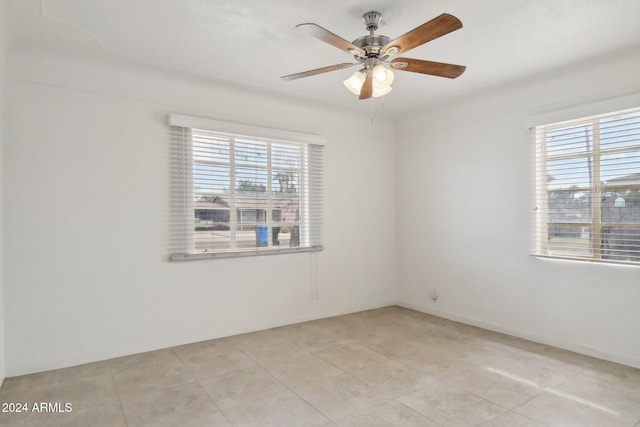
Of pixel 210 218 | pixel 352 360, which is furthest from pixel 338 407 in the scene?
pixel 210 218

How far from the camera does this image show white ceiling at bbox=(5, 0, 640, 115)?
7.89 ft

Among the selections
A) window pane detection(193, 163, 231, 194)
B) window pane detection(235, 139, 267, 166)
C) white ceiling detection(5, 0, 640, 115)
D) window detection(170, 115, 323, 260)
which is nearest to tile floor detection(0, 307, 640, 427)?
window detection(170, 115, 323, 260)

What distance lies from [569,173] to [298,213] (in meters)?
2.82

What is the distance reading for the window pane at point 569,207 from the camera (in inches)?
134

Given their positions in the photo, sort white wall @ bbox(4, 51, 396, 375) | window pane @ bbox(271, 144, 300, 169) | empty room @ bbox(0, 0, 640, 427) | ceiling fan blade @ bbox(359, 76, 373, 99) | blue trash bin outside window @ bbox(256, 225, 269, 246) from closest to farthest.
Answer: empty room @ bbox(0, 0, 640, 427) < ceiling fan blade @ bbox(359, 76, 373, 99) < white wall @ bbox(4, 51, 396, 375) < blue trash bin outside window @ bbox(256, 225, 269, 246) < window pane @ bbox(271, 144, 300, 169)

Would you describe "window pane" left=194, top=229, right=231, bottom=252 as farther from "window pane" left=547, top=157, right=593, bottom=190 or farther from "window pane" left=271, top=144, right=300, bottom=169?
"window pane" left=547, top=157, right=593, bottom=190

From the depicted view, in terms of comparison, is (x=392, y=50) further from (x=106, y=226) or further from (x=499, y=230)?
(x=106, y=226)

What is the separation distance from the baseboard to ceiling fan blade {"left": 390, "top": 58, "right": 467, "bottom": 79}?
276 cm

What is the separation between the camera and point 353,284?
16.0ft

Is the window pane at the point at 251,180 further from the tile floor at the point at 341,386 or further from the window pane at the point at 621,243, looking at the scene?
the window pane at the point at 621,243

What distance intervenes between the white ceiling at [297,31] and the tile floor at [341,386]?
8.60 feet

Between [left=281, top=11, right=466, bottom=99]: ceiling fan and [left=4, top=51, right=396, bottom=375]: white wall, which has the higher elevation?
[left=281, top=11, right=466, bottom=99]: ceiling fan

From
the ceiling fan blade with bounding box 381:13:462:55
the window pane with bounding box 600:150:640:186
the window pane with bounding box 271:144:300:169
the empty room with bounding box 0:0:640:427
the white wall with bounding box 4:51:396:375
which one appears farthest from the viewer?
the window pane with bounding box 271:144:300:169

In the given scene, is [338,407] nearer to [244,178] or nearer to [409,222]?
[244,178]
